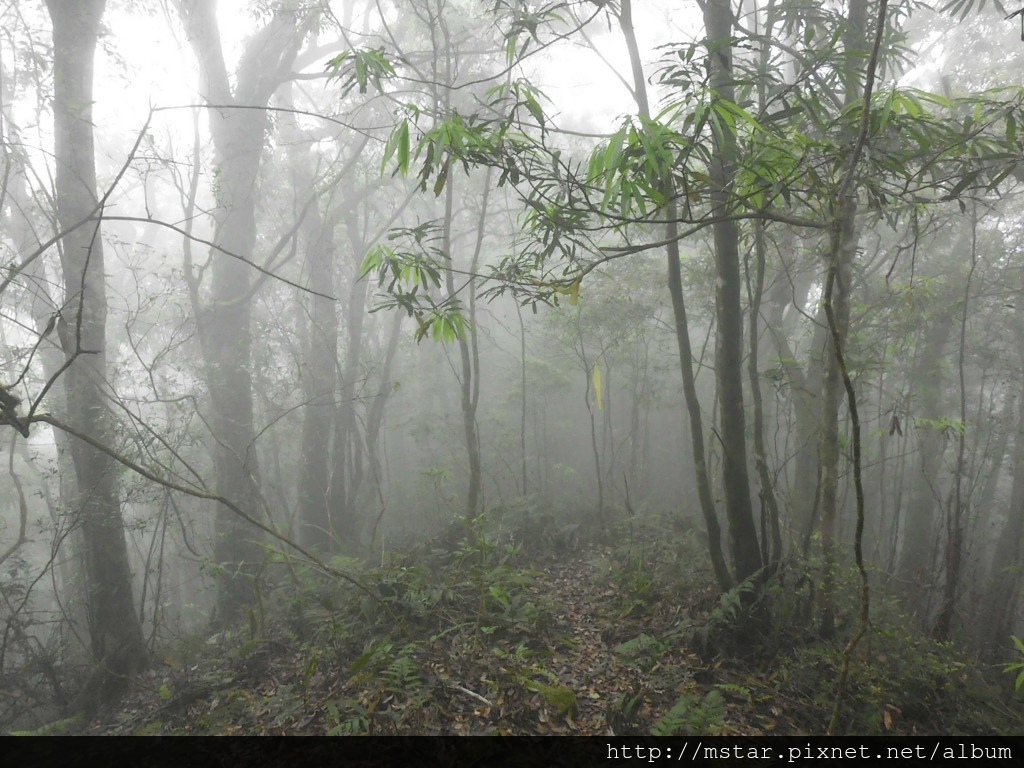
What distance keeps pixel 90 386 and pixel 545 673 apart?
6516 millimetres

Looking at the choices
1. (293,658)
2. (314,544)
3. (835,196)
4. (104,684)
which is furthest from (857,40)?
(314,544)

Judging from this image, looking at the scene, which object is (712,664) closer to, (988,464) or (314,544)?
(314,544)

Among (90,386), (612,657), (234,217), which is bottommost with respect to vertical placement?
(612,657)

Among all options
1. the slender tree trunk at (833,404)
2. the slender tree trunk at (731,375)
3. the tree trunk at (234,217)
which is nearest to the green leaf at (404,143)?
the slender tree trunk at (731,375)

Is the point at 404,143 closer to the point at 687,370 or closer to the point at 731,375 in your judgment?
the point at 731,375

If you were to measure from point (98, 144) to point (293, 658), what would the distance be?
873 inches

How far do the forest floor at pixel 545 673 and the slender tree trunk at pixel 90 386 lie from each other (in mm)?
540

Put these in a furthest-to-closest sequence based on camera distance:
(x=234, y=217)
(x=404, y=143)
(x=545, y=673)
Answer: (x=234, y=217)
(x=545, y=673)
(x=404, y=143)

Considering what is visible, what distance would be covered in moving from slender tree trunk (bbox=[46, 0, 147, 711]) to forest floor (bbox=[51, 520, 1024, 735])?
1.77 ft

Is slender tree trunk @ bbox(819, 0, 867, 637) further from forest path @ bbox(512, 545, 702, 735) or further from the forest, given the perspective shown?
forest path @ bbox(512, 545, 702, 735)

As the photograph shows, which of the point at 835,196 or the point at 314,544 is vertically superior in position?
the point at 835,196

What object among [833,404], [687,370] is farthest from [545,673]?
[833,404]

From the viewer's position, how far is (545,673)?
464 centimetres
